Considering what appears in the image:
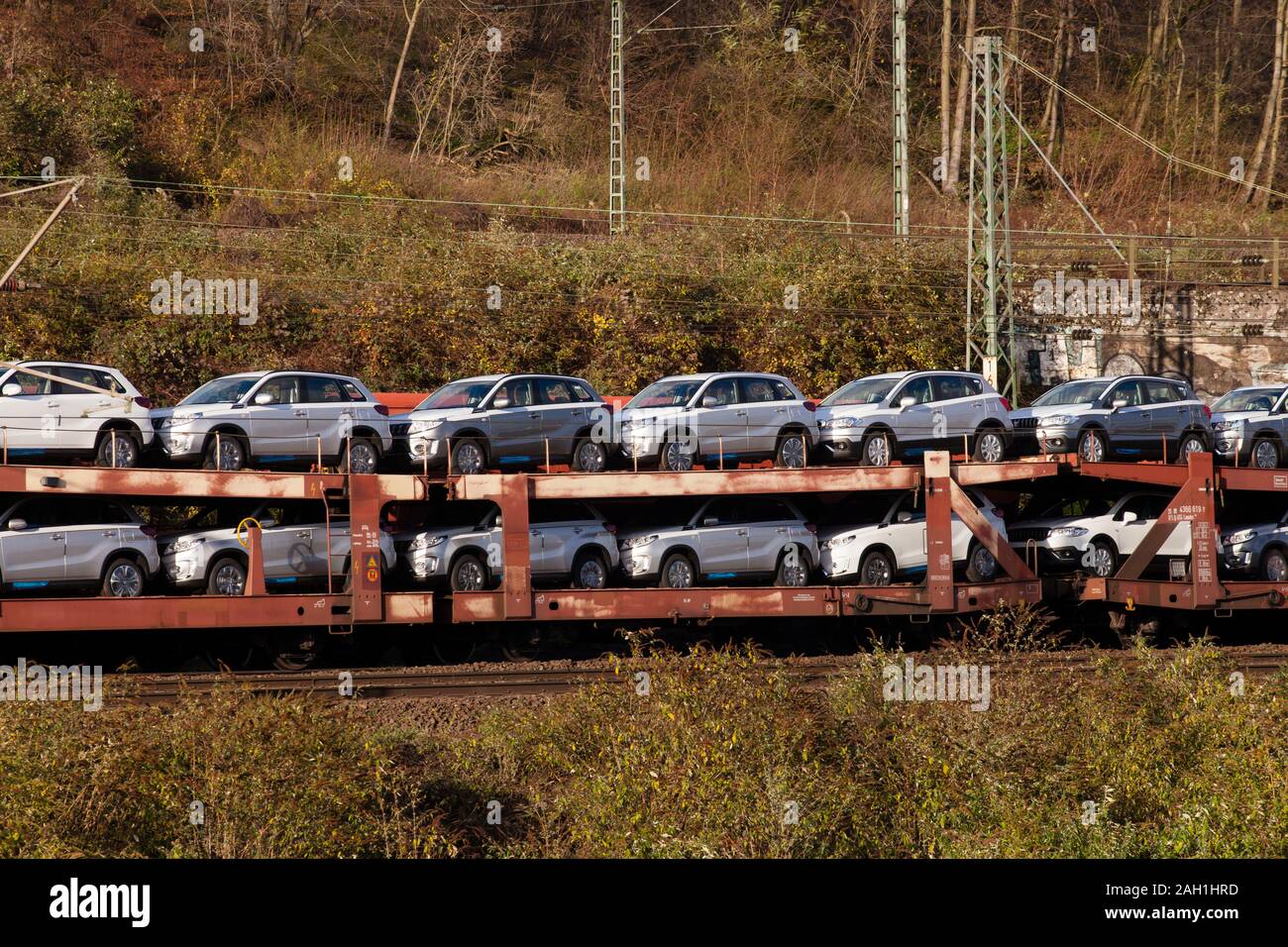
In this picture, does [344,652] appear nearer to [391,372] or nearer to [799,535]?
[799,535]

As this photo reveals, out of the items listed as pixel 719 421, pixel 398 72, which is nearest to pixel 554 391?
pixel 719 421

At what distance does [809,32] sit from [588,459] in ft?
109

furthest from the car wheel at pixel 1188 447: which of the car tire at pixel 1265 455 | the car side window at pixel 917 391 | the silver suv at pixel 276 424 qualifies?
the silver suv at pixel 276 424

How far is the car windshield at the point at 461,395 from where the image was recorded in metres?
19.5

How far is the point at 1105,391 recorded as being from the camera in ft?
71.1

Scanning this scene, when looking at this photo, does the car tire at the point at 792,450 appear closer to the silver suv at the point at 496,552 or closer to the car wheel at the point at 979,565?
the silver suv at the point at 496,552

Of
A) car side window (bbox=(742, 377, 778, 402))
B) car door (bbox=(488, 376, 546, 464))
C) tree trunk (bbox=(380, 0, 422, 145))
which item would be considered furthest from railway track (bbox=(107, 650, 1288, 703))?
tree trunk (bbox=(380, 0, 422, 145))

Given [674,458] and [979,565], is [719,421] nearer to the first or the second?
[674,458]

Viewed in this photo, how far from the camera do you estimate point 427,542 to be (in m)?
19.2

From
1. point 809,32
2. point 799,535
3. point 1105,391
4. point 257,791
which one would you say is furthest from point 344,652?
point 809,32

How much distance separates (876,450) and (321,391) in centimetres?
770

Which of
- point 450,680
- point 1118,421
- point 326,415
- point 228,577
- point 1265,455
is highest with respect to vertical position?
point 326,415

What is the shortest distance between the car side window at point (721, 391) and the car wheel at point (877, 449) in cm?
204

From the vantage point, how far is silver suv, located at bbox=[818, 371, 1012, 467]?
20.6m
